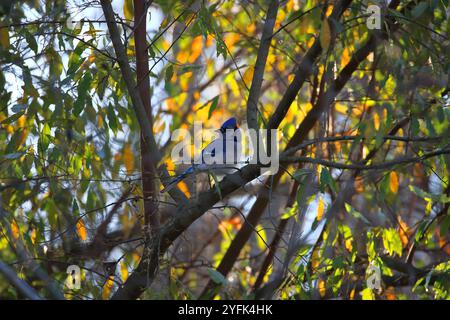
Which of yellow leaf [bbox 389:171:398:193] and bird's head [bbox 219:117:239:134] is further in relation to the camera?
bird's head [bbox 219:117:239:134]

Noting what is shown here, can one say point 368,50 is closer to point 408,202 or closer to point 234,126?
point 234,126

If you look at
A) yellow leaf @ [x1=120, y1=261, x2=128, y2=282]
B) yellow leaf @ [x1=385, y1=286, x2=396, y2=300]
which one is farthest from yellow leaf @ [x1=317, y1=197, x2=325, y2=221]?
yellow leaf @ [x1=120, y1=261, x2=128, y2=282]

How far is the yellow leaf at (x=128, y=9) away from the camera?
4.14 m

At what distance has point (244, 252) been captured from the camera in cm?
642

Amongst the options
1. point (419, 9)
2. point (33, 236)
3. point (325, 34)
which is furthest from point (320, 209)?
point (33, 236)

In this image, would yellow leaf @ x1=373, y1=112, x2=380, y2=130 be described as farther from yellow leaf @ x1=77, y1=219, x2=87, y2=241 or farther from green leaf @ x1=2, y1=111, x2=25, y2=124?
green leaf @ x1=2, y1=111, x2=25, y2=124

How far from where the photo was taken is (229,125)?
5.27 meters

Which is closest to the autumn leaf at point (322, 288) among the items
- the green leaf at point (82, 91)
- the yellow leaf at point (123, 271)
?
the yellow leaf at point (123, 271)

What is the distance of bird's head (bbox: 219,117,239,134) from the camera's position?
5.21 m

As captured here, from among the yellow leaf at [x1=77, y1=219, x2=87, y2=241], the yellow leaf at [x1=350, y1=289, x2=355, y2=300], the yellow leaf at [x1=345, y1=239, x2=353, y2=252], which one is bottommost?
the yellow leaf at [x1=350, y1=289, x2=355, y2=300]

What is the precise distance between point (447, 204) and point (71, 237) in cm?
215

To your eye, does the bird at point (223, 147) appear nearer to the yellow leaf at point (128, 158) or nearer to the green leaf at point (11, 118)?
the yellow leaf at point (128, 158)

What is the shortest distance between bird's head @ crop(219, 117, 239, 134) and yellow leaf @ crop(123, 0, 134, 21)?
1239 millimetres

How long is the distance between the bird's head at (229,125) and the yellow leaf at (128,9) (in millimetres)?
1239
